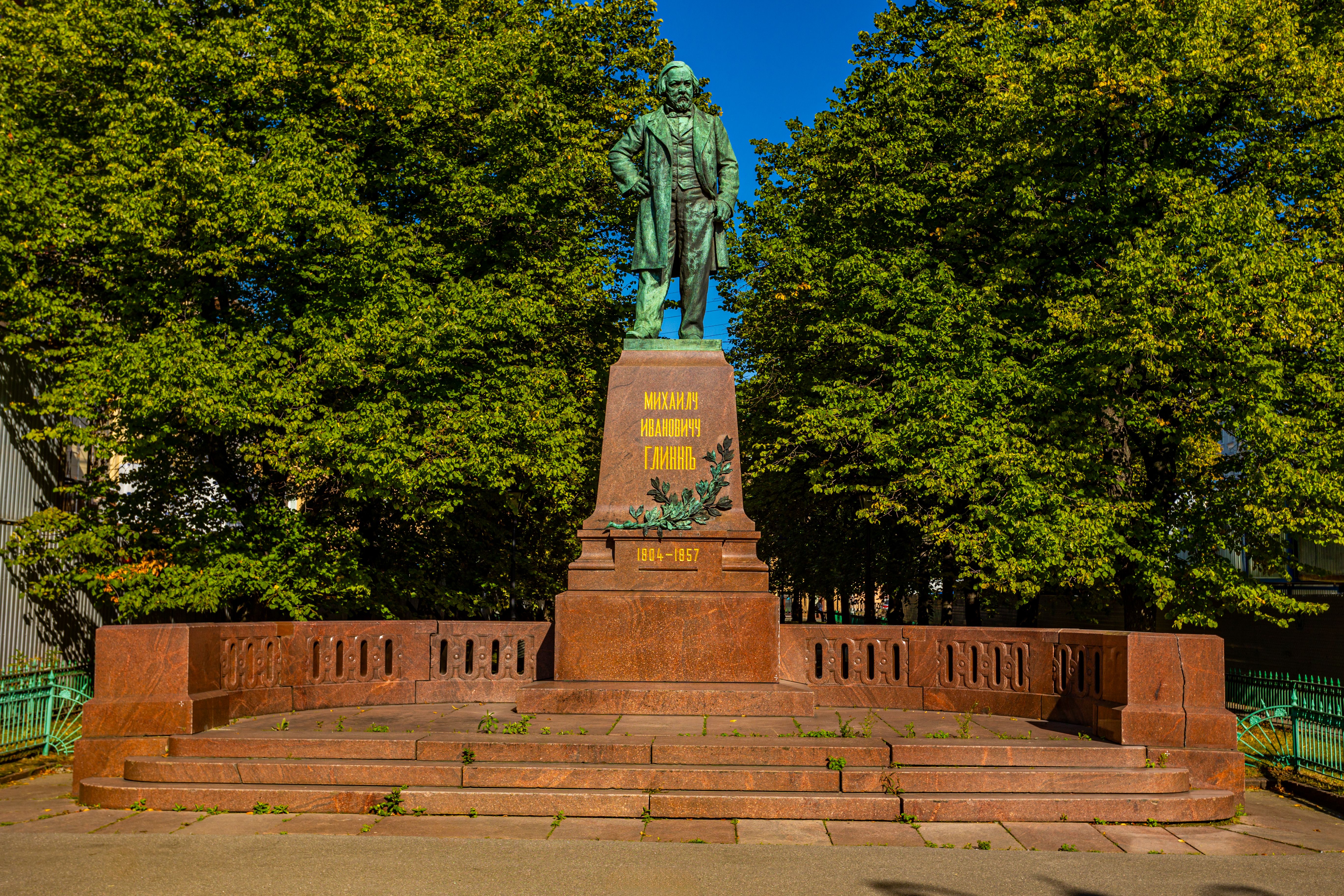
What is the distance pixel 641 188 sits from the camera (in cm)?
1438

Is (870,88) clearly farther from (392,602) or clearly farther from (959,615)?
(959,615)

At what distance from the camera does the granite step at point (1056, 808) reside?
9086mm

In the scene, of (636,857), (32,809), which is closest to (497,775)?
(636,857)

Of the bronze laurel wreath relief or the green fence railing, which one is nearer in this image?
the bronze laurel wreath relief

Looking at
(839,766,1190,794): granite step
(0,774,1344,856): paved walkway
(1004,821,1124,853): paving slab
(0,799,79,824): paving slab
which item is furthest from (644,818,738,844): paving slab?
(0,799,79,824): paving slab

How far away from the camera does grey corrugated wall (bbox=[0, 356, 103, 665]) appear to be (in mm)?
20266

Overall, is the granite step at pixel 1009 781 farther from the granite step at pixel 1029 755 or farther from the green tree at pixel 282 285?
the green tree at pixel 282 285

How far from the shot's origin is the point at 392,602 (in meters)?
23.6

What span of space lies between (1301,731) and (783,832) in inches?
310

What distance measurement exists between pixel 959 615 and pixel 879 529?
1718cm

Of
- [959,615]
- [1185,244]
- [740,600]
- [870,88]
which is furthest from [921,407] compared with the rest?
[959,615]

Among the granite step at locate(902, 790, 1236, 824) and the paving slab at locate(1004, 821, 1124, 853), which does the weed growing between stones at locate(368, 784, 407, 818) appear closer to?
the granite step at locate(902, 790, 1236, 824)

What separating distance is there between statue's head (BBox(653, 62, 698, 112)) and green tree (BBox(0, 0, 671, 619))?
7.49 m

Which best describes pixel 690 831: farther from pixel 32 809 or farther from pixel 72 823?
pixel 32 809
